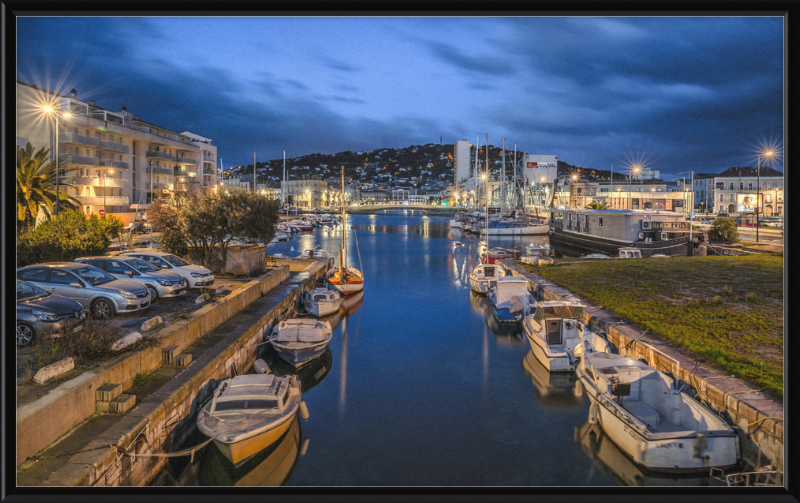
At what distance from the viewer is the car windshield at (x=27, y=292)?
28.2ft

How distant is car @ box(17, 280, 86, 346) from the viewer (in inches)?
324

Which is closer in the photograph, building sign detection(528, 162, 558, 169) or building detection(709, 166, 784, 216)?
building detection(709, 166, 784, 216)

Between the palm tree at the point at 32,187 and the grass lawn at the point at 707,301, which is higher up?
the palm tree at the point at 32,187

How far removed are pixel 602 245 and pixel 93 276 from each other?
35790 millimetres

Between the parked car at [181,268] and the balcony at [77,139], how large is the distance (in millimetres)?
24384

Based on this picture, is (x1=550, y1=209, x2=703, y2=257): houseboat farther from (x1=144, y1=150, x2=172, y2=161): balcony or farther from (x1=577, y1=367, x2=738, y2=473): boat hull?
(x1=144, y1=150, x2=172, y2=161): balcony

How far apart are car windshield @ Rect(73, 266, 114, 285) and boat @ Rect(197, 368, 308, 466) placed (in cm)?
A: 494

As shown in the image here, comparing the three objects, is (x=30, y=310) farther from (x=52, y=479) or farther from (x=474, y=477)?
(x=474, y=477)

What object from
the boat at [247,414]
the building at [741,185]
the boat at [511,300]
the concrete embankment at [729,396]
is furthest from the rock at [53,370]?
the building at [741,185]

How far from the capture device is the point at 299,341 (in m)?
12.6

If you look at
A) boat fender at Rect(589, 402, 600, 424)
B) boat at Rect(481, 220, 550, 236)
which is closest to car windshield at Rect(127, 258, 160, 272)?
boat fender at Rect(589, 402, 600, 424)

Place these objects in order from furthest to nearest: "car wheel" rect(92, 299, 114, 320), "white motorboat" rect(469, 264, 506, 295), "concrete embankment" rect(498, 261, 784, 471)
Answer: "white motorboat" rect(469, 264, 506, 295) → "car wheel" rect(92, 299, 114, 320) → "concrete embankment" rect(498, 261, 784, 471)

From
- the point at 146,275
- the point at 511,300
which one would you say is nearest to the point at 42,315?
the point at 146,275

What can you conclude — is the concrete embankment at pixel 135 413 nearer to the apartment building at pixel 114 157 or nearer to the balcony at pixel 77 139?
the apartment building at pixel 114 157
